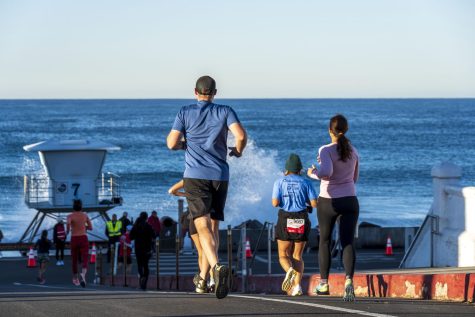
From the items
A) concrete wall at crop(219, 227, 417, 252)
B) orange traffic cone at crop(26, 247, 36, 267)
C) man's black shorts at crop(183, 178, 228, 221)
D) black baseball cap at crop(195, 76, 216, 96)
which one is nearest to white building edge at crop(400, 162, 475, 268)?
man's black shorts at crop(183, 178, 228, 221)

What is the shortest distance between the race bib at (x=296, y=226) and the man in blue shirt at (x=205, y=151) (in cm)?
237

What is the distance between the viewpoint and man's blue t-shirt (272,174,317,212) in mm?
12461

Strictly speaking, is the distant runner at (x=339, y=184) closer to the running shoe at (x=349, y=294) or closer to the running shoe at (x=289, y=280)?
the running shoe at (x=349, y=294)

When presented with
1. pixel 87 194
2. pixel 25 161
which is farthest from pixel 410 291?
pixel 25 161

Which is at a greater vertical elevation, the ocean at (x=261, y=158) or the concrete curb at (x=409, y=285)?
the ocean at (x=261, y=158)

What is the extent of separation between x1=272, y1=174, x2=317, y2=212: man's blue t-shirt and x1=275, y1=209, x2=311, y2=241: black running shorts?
7cm

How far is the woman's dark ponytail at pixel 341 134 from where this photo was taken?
10.8 metres

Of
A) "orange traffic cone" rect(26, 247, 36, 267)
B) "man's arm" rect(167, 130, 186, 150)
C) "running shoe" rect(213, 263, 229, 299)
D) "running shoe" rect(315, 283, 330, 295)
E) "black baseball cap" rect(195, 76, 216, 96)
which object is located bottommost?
"orange traffic cone" rect(26, 247, 36, 267)

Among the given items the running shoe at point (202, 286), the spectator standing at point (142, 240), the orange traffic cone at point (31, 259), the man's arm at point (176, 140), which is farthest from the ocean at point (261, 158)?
the man's arm at point (176, 140)

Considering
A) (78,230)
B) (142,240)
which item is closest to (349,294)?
(78,230)

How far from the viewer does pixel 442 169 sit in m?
17.1

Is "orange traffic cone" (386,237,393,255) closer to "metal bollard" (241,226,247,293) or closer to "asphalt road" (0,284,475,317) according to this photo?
"metal bollard" (241,226,247,293)

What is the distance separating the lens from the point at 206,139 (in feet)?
33.4

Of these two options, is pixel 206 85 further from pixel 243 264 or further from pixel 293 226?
pixel 243 264
